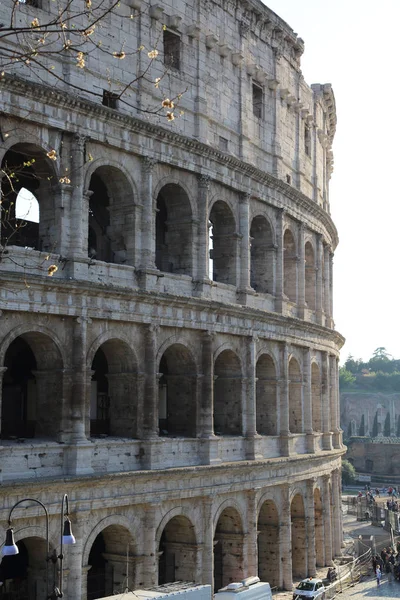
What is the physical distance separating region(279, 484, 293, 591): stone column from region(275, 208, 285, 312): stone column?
6420 millimetres

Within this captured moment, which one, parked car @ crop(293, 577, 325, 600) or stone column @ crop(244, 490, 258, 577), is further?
parked car @ crop(293, 577, 325, 600)

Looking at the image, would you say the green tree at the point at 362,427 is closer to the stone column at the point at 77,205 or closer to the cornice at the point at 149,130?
the cornice at the point at 149,130

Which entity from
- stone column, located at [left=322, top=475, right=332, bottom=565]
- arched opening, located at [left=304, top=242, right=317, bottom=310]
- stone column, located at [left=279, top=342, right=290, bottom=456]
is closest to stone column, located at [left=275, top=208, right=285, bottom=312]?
stone column, located at [left=279, top=342, right=290, bottom=456]

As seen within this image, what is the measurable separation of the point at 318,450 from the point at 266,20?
1641 centimetres

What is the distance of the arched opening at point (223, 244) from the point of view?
28.9m

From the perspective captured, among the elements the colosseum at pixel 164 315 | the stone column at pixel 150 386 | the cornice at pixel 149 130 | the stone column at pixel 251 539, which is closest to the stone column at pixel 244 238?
the colosseum at pixel 164 315

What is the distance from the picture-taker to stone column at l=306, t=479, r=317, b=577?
1265 inches

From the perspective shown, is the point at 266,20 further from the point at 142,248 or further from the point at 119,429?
the point at 119,429

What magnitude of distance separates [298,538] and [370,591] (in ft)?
11.0

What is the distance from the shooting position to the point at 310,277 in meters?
36.0

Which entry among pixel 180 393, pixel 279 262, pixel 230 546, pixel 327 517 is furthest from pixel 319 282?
pixel 230 546

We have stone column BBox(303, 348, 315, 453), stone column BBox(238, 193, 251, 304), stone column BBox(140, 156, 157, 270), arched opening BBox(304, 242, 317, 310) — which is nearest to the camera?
stone column BBox(140, 156, 157, 270)

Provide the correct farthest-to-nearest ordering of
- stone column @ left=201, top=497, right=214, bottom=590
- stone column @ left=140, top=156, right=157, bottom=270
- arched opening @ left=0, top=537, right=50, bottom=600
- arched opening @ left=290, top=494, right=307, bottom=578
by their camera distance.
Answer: arched opening @ left=290, top=494, right=307, bottom=578, stone column @ left=201, top=497, right=214, bottom=590, stone column @ left=140, top=156, right=157, bottom=270, arched opening @ left=0, top=537, right=50, bottom=600

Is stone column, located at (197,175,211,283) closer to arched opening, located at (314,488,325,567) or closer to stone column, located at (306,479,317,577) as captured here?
stone column, located at (306,479,317,577)
